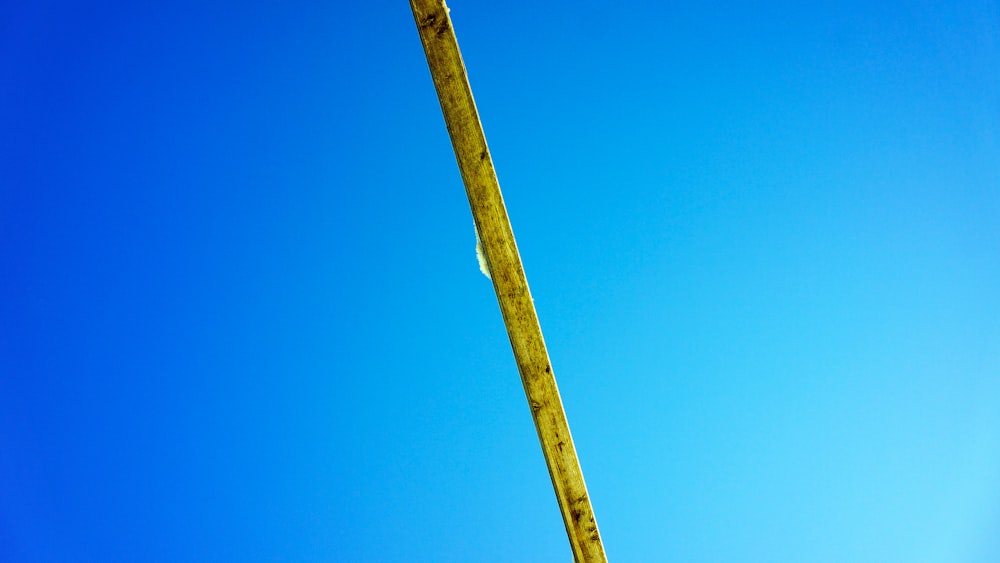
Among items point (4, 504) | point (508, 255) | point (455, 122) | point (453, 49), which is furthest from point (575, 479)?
point (4, 504)

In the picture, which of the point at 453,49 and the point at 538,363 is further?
the point at 538,363

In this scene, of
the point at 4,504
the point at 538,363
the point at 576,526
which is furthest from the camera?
the point at 4,504

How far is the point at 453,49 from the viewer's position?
3.47 ft

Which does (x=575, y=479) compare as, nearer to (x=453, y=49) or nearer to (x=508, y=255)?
(x=508, y=255)

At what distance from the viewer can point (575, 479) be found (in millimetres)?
1238

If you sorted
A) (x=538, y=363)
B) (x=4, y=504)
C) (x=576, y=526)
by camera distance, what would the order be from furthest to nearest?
(x=4, y=504) < (x=576, y=526) < (x=538, y=363)

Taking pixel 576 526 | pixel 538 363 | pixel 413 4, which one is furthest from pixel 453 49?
pixel 576 526

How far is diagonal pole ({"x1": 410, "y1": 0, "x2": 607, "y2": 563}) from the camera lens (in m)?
1.06

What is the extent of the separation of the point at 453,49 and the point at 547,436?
28.8 inches

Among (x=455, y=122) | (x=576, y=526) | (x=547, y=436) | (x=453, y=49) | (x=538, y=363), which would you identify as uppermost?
(x=453, y=49)

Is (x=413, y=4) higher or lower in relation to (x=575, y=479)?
higher

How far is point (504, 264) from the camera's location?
3.68ft

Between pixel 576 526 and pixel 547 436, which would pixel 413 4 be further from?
pixel 576 526

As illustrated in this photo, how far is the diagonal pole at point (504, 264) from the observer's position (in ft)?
3.47
